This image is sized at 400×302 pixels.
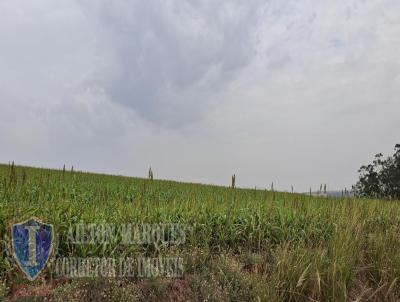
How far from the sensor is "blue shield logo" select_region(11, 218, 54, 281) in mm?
4965

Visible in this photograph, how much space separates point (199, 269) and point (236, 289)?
60 centimetres

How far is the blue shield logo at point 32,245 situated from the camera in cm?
496

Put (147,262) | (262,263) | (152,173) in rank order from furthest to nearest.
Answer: (152,173)
(262,263)
(147,262)

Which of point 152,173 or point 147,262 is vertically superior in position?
point 152,173

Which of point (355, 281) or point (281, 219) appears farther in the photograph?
point (281, 219)

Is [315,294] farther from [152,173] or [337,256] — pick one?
[152,173]

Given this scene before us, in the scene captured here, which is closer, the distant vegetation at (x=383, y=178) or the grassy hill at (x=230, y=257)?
the grassy hill at (x=230, y=257)

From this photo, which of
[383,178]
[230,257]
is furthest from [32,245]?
[383,178]

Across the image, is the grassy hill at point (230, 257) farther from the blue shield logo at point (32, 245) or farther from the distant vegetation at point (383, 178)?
the distant vegetation at point (383, 178)

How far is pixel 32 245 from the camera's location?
203 inches

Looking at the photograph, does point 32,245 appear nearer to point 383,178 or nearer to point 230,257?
point 230,257

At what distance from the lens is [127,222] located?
6.11 meters

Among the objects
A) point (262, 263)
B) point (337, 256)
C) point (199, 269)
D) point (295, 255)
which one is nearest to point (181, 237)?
point (199, 269)

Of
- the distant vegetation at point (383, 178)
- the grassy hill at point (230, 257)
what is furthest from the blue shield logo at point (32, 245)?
the distant vegetation at point (383, 178)
